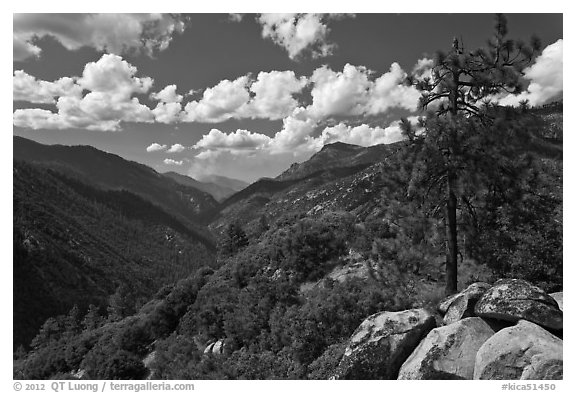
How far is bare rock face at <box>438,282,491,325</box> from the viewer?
12.5m

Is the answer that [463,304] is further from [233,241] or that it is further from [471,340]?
[233,241]

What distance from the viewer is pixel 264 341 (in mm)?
22375

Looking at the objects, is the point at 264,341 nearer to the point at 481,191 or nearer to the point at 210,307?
the point at 481,191

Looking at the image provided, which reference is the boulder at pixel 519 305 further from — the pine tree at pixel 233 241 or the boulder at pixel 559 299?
the pine tree at pixel 233 241

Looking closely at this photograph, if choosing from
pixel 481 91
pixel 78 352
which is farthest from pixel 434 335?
pixel 78 352

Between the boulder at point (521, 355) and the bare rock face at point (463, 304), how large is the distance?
65.4 inches

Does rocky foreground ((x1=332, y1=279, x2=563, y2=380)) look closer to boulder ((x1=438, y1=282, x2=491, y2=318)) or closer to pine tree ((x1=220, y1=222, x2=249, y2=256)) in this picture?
boulder ((x1=438, y1=282, x2=491, y2=318))

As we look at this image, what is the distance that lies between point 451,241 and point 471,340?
5.36m

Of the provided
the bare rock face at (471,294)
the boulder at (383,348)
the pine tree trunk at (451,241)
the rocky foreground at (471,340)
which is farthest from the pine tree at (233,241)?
the rocky foreground at (471,340)

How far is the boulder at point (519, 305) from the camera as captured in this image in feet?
36.6

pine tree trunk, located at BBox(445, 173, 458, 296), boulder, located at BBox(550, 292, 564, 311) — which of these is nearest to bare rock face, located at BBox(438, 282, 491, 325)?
pine tree trunk, located at BBox(445, 173, 458, 296)

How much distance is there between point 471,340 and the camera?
1131 centimetres

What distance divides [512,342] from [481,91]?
1087 centimetres

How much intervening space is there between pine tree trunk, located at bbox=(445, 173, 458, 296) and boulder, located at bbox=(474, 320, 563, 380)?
4.66 meters
